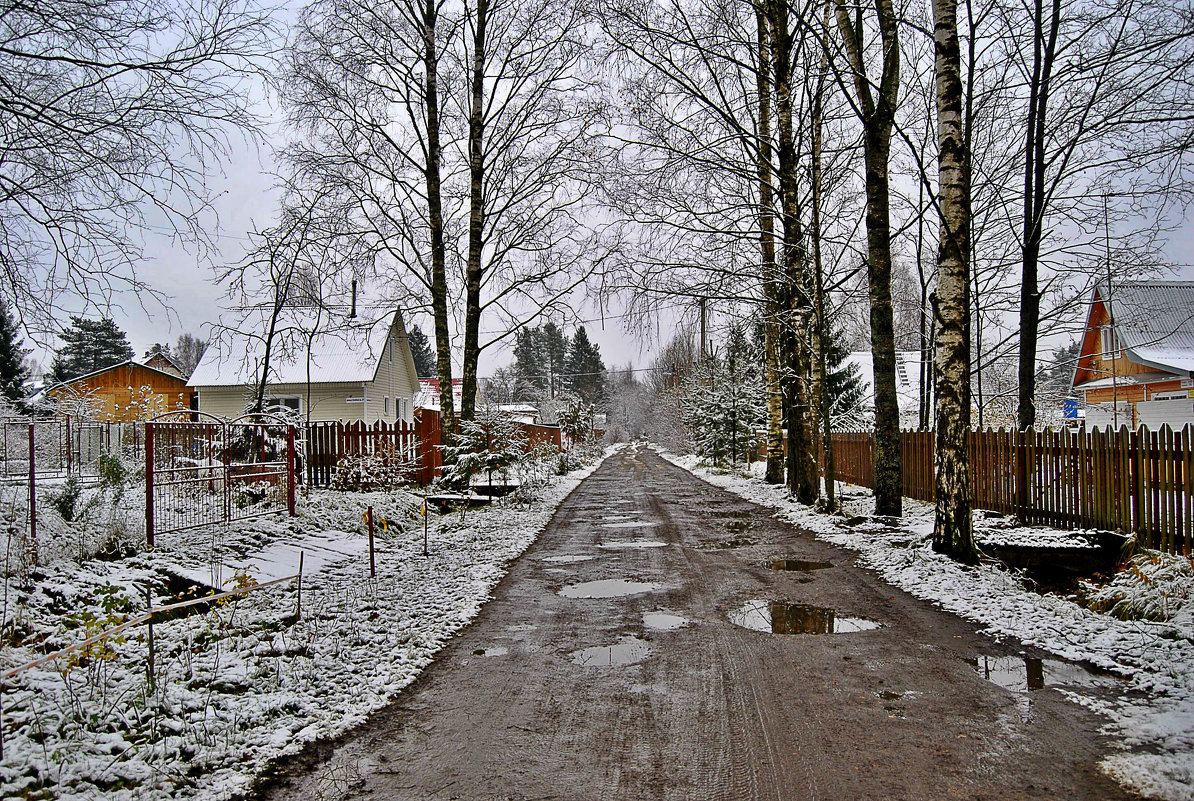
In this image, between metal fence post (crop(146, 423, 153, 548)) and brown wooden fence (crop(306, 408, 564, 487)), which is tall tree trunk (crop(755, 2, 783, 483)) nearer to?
brown wooden fence (crop(306, 408, 564, 487))

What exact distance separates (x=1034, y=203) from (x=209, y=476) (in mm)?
14826

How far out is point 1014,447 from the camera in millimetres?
10852

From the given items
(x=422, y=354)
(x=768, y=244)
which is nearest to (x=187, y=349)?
(x=422, y=354)

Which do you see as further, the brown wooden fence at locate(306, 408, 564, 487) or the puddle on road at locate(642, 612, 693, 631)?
the brown wooden fence at locate(306, 408, 564, 487)

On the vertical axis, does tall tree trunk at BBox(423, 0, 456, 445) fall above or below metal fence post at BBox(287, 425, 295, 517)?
above

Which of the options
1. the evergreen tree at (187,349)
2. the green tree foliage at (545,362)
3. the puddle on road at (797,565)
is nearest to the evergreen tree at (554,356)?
the green tree foliage at (545,362)

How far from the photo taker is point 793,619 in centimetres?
612

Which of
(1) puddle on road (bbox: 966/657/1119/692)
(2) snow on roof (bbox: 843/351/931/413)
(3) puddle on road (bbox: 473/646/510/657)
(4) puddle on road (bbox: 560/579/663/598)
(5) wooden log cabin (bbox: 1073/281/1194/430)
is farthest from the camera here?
(2) snow on roof (bbox: 843/351/931/413)

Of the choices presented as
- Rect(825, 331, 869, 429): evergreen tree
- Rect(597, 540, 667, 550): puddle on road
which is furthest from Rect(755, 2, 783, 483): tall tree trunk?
Rect(825, 331, 869, 429): evergreen tree

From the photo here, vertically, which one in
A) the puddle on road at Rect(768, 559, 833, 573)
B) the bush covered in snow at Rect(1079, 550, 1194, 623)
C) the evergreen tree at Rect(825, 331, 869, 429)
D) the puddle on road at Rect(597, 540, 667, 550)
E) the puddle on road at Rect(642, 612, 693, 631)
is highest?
the evergreen tree at Rect(825, 331, 869, 429)

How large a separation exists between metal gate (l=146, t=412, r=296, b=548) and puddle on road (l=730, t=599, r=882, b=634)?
255 inches

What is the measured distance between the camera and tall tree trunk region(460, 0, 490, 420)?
1586 cm

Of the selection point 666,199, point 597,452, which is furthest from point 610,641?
point 597,452

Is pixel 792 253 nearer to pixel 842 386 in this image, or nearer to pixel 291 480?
pixel 291 480
